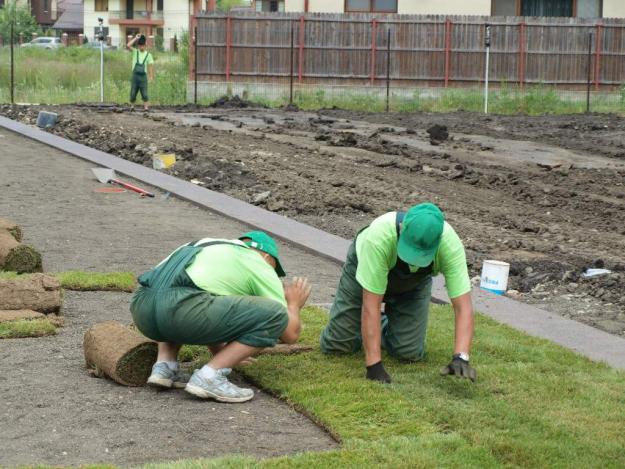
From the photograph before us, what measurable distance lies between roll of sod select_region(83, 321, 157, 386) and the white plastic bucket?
3.87 m

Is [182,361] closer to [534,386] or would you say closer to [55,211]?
[534,386]

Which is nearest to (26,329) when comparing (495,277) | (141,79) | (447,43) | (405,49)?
(495,277)

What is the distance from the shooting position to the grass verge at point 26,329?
25.9 ft

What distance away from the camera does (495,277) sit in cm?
996

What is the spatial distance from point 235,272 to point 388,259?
34.9 inches

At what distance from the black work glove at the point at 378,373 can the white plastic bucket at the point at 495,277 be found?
3.30 m

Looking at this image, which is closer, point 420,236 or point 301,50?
point 420,236

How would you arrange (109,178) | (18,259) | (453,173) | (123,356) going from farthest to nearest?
(453,173) < (109,178) < (18,259) < (123,356)

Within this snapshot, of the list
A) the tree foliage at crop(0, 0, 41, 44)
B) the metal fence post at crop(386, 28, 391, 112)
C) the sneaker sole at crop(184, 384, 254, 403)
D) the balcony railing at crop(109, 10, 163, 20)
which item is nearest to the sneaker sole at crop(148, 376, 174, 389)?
the sneaker sole at crop(184, 384, 254, 403)

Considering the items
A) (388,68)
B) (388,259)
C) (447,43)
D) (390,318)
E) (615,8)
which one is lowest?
(390,318)

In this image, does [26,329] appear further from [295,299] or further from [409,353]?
[409,353]

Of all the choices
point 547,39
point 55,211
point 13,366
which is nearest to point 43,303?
point 13,366

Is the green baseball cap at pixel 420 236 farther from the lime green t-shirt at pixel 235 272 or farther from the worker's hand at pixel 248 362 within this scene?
the worker's hand at pixel 248 362

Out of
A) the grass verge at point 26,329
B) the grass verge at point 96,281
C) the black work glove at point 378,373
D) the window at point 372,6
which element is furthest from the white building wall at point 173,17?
the black work glove at point 378,373
